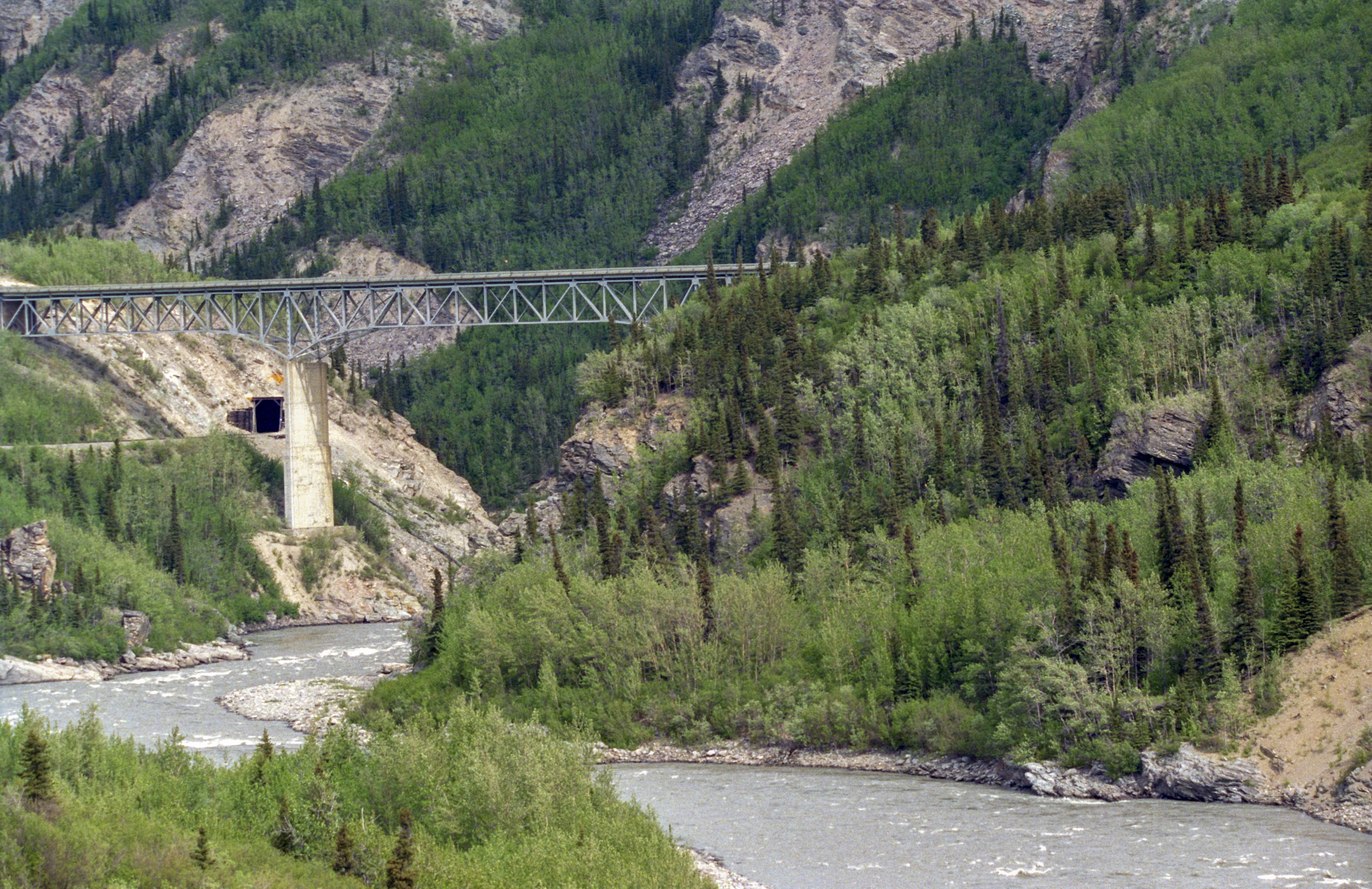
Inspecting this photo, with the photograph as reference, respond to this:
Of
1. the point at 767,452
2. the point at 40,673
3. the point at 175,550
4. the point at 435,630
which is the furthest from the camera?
the point at 175,550

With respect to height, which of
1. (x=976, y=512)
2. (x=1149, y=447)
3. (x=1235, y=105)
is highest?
(x=1235, y=105)

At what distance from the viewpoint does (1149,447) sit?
3381 inches

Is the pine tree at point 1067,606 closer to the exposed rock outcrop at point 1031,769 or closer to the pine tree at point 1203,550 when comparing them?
the pine tree at point 1203,550

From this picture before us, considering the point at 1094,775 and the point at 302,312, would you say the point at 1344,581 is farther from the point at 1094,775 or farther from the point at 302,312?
the point at 302,312

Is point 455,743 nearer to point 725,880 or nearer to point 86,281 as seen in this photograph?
point 725,880

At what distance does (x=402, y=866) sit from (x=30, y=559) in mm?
83840

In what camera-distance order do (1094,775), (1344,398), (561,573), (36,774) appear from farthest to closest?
(561,573)
(1344,398)
(1094,775)
(36,774)

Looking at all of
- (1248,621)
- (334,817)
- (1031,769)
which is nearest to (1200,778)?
(1031,769)

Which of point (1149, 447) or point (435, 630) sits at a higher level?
point (1149, 447)

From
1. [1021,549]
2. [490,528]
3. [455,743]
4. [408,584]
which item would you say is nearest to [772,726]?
[1021,549]

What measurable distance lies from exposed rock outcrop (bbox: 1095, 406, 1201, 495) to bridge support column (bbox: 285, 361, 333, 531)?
81.9m

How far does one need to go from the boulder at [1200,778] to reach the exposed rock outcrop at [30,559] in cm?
8088

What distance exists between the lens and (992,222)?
120m

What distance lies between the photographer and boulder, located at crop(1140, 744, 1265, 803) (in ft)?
196
